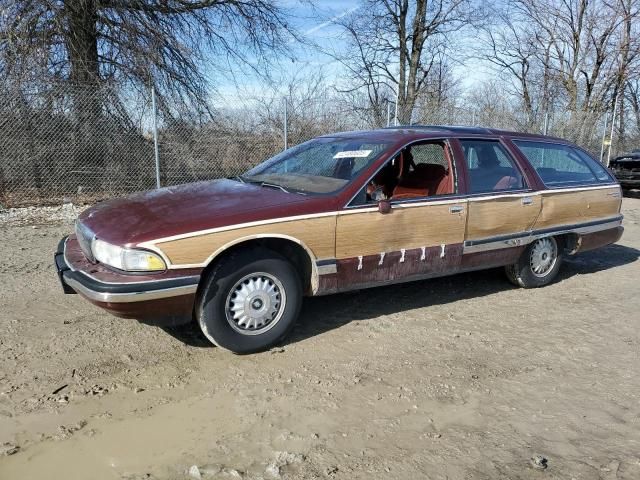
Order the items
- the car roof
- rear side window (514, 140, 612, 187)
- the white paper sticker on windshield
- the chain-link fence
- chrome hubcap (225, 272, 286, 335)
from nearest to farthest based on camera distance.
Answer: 1. chrome hubcap (225, 272, 286, 335)
2. the white paper sticker on windshield
3. the car roof
4. rear side window (514, 140, 612, 187)
5. the chain-link fence

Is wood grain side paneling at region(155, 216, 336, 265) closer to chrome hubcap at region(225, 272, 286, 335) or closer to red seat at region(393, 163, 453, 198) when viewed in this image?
chrome hubcap at region(225, 272, 286, 335)

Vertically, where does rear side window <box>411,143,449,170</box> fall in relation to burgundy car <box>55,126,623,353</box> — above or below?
above

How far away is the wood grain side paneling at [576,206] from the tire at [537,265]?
0.24 meters

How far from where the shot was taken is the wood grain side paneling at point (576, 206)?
5.28 meters

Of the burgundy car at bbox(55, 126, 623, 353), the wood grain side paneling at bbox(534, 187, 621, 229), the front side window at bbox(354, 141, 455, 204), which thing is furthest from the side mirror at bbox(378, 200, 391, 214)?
the wood grain side paneling at bbox(534, 187, 621, 229)

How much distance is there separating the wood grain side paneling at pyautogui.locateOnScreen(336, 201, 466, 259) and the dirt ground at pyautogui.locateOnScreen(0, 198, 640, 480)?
2.28ft

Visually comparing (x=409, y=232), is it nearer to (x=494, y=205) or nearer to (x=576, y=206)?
(x=494, y=205)

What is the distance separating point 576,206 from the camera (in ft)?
18.2

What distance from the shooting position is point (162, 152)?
10.4m

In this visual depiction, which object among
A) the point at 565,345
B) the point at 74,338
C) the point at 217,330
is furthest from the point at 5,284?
the point at 565,345

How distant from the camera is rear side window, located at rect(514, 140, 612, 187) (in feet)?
17.7

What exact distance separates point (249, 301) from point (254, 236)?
46cm

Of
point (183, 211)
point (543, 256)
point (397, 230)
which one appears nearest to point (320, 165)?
point (397, 230)

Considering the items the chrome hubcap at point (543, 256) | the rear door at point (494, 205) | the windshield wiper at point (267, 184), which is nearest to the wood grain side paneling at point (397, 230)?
the rear door at point (494, 205)
